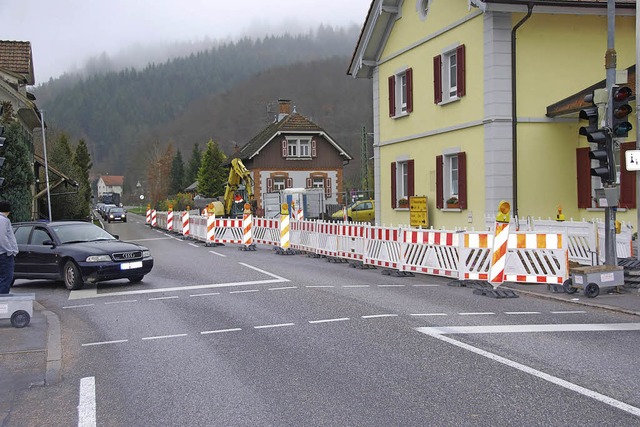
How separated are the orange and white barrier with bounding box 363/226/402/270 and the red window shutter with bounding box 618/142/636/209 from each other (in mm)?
6540

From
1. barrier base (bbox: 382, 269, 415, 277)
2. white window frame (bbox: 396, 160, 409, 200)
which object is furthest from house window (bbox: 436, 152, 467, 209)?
barrier base (bbox: 382, 269, 415, 277)

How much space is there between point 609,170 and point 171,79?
13245cm

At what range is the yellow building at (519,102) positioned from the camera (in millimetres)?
19078

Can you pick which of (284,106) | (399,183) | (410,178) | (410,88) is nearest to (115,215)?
(284,106)

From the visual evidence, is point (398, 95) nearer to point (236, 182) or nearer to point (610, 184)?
point (610, 184)

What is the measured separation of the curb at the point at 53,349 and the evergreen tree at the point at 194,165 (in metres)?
104

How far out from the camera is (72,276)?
14336 millimetres

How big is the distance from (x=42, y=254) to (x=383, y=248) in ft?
26.1

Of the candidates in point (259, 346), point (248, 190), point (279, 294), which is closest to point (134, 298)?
point (279, 294)

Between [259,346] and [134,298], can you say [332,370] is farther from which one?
[134,298]

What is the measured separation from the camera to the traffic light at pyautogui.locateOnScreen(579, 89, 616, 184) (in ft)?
39.8

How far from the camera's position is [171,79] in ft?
449

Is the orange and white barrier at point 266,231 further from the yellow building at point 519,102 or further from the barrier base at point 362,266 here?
the barrier base at point 362,266

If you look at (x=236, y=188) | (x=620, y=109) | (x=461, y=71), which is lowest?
(x=236, y=188)
